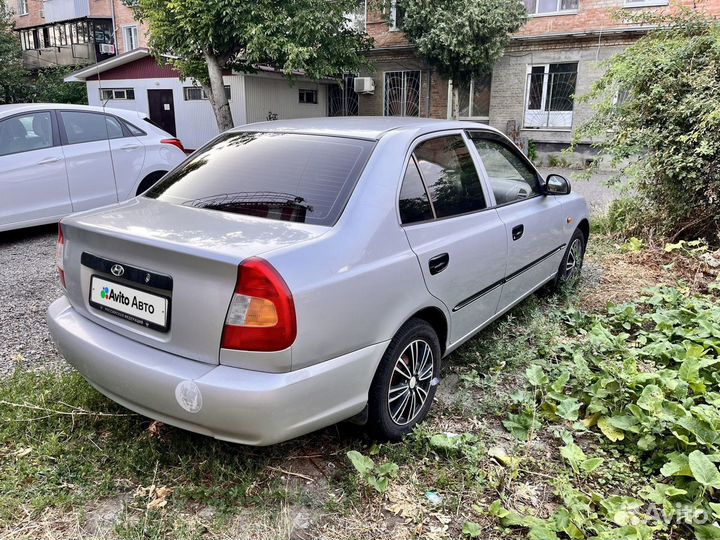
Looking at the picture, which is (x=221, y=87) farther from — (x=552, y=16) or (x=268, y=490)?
(x=268, y=490)

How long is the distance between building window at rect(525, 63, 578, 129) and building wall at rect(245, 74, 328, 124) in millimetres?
7867

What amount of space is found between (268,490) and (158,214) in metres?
1.39

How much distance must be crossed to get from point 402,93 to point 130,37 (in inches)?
621

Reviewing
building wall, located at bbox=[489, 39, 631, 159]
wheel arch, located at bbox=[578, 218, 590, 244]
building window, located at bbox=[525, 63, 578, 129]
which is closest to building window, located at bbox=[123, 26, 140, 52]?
building wall, located at bbox=[489, 39, 631, 159]

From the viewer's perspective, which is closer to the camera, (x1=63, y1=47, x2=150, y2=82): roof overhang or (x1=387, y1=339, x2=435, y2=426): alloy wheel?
(x1=387, y1=339, x2=435, y2=426): alloy wheel

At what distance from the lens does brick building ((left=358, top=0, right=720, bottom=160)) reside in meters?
16.4

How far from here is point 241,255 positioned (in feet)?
6.84

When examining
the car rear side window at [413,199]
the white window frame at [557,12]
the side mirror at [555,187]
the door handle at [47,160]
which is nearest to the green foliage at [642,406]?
the side mirror at [555,187]

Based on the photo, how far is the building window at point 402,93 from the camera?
2002cm

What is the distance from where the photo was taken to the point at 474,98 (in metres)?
19.0

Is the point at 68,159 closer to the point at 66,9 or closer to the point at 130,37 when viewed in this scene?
the point at 130,37

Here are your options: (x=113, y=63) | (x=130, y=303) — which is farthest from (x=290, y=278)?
(x=113, y=63)

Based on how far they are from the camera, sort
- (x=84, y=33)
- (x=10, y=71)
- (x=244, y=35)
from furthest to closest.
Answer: (x=84, y=33) < (x=10, y=71) < (x=244, y=35)

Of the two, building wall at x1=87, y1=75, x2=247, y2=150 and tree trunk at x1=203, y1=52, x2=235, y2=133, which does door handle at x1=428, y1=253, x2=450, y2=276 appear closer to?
tree trunk at x1=203, y1=52, x2=235, y2=133
